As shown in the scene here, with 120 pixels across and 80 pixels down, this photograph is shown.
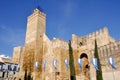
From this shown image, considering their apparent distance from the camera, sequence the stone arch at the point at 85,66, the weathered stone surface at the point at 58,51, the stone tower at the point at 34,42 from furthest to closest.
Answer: the stone tower at the point at 34,42, the stone arch at the point at 85,66, the weathered stone surface at the point at 58,51

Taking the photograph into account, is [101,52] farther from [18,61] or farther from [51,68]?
[18,61]

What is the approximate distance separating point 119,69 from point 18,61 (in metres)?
26.2

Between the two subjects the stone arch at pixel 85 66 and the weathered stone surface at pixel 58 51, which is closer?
the weathered stone surface at pixel 58 51

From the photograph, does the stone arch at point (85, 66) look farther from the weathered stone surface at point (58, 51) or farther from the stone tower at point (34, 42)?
the stone tower at point (34, 42)

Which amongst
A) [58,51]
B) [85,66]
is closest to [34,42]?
[58,51]

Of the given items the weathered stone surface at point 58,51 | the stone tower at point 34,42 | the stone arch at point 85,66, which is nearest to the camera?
the weathered stone surface at point 58,51

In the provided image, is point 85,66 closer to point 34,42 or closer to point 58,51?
point 58,51

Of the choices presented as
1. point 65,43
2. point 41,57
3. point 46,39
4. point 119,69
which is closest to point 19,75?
point 41,57

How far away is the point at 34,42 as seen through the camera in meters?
31.9

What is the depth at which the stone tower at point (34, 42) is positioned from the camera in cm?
3070

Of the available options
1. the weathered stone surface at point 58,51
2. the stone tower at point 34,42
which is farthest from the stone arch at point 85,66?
the stone tower at point 34,42

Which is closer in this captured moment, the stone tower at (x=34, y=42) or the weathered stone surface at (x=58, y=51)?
the weathered stone surface at (x=58, y=51)

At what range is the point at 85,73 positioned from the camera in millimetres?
30000

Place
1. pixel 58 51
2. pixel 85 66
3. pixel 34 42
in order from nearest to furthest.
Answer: pixel 58 51 → pixel 85 66 → pixel 34 42
